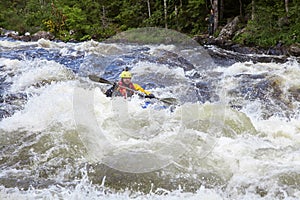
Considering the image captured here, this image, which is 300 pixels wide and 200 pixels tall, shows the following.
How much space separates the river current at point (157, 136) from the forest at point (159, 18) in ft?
10.5

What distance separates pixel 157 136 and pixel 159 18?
1638cm

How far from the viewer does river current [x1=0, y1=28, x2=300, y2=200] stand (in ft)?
16.6

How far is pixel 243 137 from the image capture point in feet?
21.9

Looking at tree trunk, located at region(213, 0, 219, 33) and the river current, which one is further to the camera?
tree trunk, located at region(213, 0, 219, 33)

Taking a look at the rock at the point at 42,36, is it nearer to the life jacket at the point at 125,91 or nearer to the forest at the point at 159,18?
the forest at the point at 159,18

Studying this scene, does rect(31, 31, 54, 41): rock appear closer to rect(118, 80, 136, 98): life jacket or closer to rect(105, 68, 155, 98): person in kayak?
rect(105, 68, 155, 98): person in kayak

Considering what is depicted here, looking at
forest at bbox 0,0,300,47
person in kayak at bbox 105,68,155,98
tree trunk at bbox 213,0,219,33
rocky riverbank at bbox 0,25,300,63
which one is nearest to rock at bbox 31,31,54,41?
forest at bbox 0,0,300,47

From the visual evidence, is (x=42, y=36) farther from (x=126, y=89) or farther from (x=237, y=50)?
(x=126, y=89)

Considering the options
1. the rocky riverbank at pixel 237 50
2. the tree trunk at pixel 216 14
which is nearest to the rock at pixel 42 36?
the rocky riverbank at pixel 237 50

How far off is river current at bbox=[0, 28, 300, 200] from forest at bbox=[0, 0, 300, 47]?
3214 millimetres

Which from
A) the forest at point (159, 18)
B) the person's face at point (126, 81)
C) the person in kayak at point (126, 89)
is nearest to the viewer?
the person in kayak at point (126, 89)

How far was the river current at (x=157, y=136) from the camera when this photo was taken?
506 cm

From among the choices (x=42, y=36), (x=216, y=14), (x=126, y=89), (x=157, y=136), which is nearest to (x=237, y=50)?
(x=216, y=14)

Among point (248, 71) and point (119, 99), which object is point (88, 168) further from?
point (248, 71)
